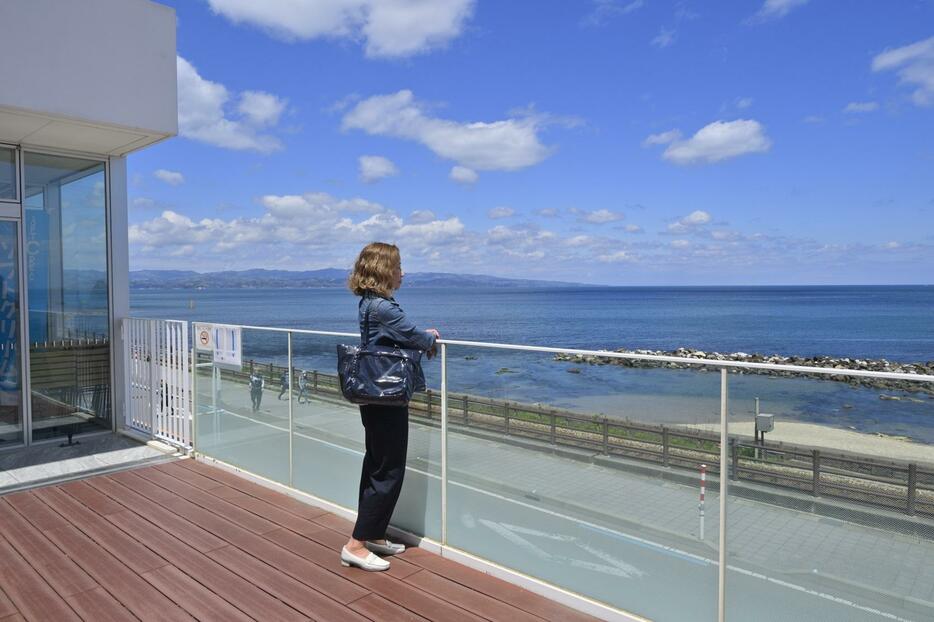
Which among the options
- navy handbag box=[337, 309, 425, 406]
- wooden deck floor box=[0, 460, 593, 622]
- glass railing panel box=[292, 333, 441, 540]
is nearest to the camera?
wooden deck floor box=[0, 460, 593, 622]

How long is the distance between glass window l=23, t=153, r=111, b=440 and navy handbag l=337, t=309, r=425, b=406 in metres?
4.21

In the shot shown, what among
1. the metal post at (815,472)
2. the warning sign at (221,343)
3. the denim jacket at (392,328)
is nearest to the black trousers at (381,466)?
the denim jacket at (392,328)

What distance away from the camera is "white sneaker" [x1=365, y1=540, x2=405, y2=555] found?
302cm

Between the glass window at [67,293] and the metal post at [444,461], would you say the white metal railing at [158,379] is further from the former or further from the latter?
the metal post at [444,461]

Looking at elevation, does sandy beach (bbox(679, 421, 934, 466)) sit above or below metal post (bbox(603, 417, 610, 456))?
above

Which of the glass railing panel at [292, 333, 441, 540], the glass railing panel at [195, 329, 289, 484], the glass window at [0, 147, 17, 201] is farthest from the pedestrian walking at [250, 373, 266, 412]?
the glass window at [0, 147, 17, 201]

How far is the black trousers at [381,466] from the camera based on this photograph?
2.88 meters

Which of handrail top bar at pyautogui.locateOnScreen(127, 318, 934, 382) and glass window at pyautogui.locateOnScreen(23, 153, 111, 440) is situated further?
glass window at pyautogui.locateOnScreen(23, 153, 111, 440)

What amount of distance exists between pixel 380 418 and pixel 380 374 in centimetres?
26

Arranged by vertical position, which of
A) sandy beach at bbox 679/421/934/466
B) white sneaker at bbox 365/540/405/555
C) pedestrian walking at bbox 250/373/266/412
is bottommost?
white sneaker at bbox 365/540/405/555

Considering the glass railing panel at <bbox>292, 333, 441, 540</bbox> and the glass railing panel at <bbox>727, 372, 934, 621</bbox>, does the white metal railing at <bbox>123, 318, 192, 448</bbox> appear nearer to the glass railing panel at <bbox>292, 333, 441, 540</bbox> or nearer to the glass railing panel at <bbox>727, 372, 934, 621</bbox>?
the glass railing panel at <bbox>292, 333, 441, 540</bbox>

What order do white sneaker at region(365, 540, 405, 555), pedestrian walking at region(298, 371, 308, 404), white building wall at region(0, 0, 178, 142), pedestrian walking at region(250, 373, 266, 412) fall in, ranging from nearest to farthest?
white sneaker at region(365, 540, 405, 555)
pedestrian walking at region(298, 371, 308, 404)
pedestrian walking at region(250, 373, 266, 412)
white building wall at region(0, 0, 178, 142)

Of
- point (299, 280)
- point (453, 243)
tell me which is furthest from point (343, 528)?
point (299, 280)

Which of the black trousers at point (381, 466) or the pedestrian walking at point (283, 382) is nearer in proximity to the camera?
the black trousers at point (381, 466)
